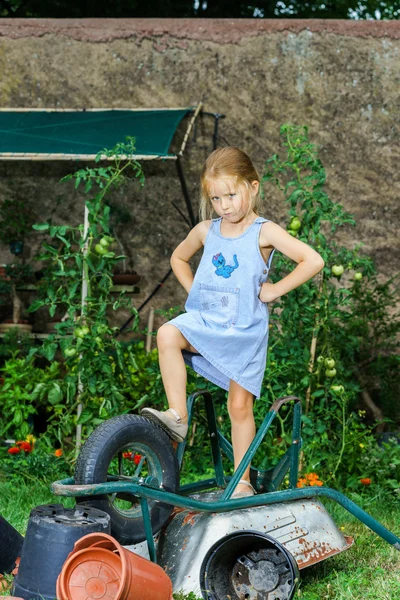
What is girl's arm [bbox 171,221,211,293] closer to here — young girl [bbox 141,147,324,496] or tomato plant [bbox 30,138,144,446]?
young girl [bbox 141,147,324,496]

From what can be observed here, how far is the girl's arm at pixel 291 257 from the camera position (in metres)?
3.13

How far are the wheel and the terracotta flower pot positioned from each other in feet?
0.76

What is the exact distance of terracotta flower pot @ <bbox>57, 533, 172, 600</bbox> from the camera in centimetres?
241

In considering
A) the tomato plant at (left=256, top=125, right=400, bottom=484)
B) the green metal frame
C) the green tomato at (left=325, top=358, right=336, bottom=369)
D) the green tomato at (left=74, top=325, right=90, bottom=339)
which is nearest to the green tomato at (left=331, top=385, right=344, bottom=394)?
the tomato plant at (left=256, top=125, right=400, bottom=484)

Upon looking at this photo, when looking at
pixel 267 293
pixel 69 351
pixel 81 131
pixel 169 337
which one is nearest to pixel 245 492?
pixel 169 337

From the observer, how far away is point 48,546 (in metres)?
2.55

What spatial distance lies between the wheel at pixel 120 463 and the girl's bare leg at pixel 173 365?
0.70 ft

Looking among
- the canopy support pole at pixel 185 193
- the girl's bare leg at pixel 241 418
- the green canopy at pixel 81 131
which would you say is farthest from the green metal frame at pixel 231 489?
the canopy support pole at pixel 185 193

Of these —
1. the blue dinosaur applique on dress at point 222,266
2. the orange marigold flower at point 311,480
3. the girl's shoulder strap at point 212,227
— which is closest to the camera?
the blue dinosaur applique on dress at point 222,266

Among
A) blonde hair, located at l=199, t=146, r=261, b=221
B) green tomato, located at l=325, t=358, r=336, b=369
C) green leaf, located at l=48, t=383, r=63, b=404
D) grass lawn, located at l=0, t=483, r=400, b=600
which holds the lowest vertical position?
grass lawn, located at l=0, t=483, r=400, b=600

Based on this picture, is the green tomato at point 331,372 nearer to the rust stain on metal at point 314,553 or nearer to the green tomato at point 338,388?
the green tomato at point 338,388

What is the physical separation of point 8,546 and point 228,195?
58.3 inches

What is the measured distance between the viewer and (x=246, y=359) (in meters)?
3.16

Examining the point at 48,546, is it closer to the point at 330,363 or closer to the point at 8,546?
the point at 8,546
